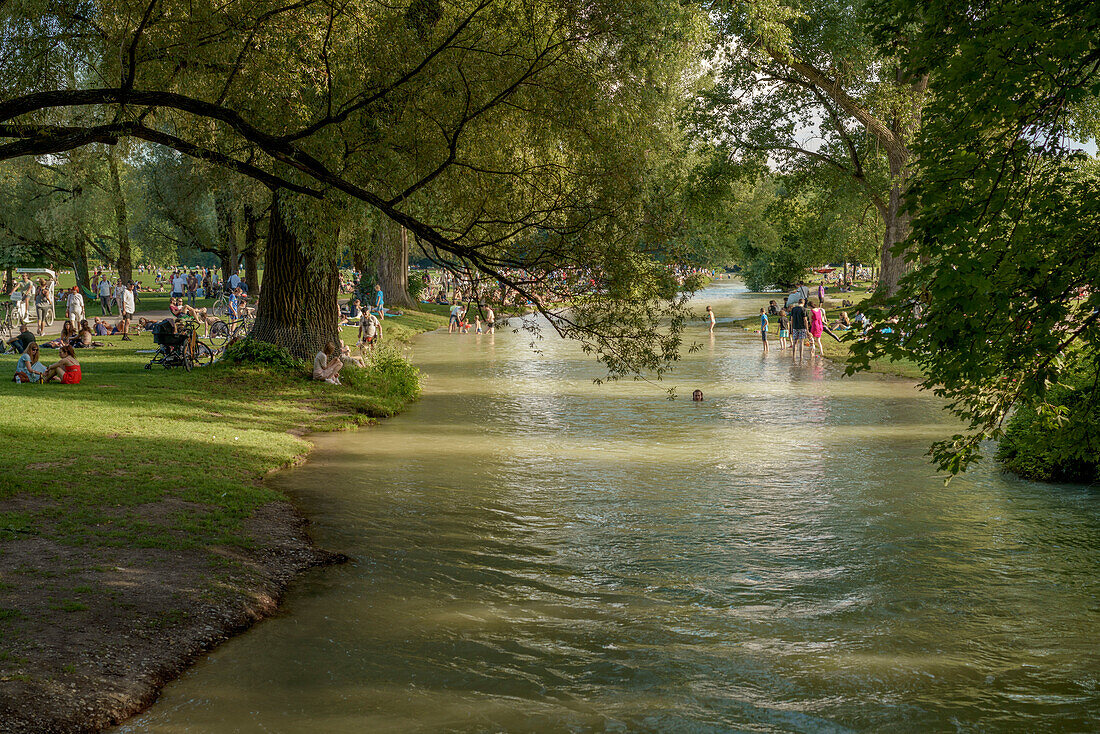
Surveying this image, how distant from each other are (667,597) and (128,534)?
5.94 meters

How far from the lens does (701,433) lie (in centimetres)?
1841

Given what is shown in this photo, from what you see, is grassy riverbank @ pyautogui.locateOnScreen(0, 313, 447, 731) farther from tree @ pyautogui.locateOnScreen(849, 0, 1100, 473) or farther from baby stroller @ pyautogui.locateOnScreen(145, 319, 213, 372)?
tree @ pyautogui.locateOnScreen(849, 0, 1100, 473)

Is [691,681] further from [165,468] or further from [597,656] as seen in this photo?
[165,468]

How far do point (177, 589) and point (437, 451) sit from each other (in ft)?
25.8

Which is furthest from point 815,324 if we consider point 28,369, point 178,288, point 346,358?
point 178,288

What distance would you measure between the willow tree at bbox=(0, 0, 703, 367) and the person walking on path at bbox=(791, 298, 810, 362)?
66.1ft

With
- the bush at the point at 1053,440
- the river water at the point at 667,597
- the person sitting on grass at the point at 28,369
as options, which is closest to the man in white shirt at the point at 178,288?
the person sitting on grass at the point at 28,369

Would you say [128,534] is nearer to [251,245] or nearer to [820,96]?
[820,96]

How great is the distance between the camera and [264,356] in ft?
71.4

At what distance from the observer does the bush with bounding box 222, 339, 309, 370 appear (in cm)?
2170

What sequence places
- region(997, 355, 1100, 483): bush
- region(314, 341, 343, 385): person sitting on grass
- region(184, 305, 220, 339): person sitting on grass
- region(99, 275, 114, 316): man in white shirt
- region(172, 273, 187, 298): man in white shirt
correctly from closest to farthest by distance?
region(997, 355, 1100, 483): bush < region(314, 341, 343, 385): person sitting on grass < region(184, 305, 220, 339): person sitting on grass < region(99, 275, 114, 316): man in white shirt < region(172, 273, 187, 298): man in white shirt

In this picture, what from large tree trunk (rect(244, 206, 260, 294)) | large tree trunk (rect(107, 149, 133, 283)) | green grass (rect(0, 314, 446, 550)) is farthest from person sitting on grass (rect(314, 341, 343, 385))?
large tree trunk (rect(107, 149, 133, 283))

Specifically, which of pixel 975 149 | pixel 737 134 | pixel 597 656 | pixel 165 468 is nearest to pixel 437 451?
pixel 165 468

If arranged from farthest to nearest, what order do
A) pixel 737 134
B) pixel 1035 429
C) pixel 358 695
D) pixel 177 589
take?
1. pixel 737 134
2. pixel 1035 429
3. pixel 177 589
4. pixel 358 695
